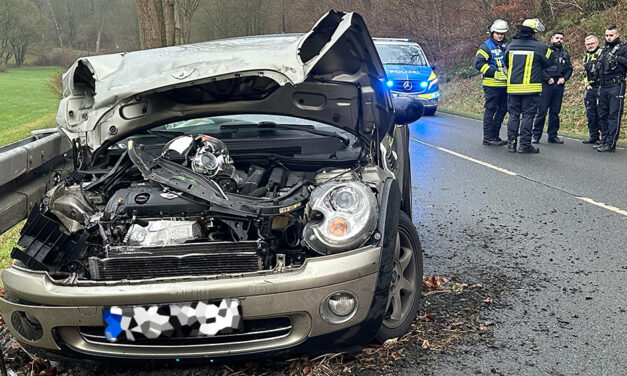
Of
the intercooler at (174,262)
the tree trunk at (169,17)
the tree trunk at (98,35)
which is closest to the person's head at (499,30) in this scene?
the tree trunk at (169,17)

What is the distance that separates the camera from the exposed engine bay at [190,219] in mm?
2826

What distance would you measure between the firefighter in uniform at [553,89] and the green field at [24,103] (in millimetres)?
15512

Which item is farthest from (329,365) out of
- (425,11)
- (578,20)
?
(425,11)

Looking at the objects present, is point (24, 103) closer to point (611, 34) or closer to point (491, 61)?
point (491, 61)

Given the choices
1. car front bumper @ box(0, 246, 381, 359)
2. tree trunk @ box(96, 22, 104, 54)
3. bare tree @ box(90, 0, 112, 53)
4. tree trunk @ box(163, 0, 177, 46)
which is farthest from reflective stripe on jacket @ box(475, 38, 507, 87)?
tree trunk @ box(96, 22, 104, 54)

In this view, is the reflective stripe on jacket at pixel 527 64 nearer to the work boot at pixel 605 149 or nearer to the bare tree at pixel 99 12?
the work boot at pixel 605 149

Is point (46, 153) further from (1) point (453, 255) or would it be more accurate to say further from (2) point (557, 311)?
(2) point (557, 311)

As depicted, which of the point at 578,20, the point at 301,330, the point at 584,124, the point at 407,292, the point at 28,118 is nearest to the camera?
the point at 301,330

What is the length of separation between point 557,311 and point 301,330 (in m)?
1.81

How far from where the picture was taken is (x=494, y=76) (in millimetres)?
11086

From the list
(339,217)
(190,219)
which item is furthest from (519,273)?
(190,219)

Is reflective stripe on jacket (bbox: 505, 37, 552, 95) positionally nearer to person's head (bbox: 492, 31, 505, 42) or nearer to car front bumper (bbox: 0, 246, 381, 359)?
person's head (bbox: 492, 31, 505, 42)

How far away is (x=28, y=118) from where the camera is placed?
1038 inches

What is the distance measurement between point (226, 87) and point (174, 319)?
5.11 ft
